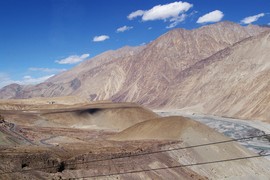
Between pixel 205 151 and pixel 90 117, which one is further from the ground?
pixel 90 117

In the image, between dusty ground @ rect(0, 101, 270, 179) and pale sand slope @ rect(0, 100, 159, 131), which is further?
pale sand slope @ rect(0, 100, 159, 131)

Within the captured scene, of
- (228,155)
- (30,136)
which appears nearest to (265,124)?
(228,155)

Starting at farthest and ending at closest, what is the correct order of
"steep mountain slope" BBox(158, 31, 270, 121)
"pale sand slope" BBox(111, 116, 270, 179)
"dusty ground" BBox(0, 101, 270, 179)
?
"steep mountain slope" BBox(158, 31, 270, 121) < "pale sand slope" BBox(111, 116, 270, 179) < "dusty ground" BBox(0, 101, 270, 179)

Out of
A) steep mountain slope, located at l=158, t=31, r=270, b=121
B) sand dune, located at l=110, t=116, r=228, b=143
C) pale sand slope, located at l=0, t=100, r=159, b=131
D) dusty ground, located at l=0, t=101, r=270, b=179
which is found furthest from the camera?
steep mountain slope, located at l=158, t=31, r=270, b=121

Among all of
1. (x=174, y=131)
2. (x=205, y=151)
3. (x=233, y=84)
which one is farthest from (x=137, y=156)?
(x=233, y=84)

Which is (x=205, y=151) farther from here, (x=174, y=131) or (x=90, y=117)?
(x=90, y=117)

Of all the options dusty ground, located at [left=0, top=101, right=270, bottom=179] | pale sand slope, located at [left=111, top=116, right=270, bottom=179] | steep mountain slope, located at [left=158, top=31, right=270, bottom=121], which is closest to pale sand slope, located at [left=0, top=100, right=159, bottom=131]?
dusty ground, located at [left=0, top=101, right=270, bottom=179]

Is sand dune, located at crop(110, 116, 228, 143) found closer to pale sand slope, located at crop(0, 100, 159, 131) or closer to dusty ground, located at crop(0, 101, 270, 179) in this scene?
dusty ground, located at crop(0, 101, 270, 179)

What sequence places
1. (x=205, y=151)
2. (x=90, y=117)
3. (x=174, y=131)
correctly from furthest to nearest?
(x=90, y=117) < (x=174, y=131) < (x=205, y=151)

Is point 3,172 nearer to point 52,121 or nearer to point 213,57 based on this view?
point 52,121
